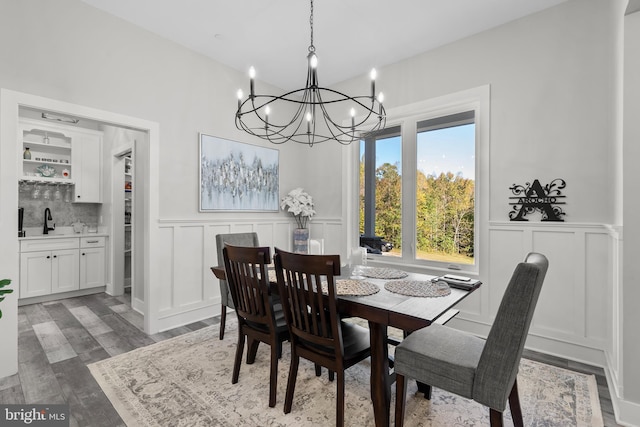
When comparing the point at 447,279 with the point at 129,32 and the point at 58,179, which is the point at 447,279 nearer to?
the point at 129,32

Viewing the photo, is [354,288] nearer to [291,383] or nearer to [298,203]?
[291,383]

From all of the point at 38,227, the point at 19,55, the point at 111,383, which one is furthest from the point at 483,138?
the point at 38,227

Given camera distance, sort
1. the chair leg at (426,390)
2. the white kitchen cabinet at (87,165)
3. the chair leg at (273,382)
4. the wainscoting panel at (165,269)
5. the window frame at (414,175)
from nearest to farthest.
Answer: the chair leg at (273,382) < the chair leg at (426,390) < the window frame at (414,175) < the wainscoting panel at (165,269) < the white kitchen cabinet at (87,165)

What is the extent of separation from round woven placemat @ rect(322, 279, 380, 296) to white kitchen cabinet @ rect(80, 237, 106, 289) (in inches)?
169

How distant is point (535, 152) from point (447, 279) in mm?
1564

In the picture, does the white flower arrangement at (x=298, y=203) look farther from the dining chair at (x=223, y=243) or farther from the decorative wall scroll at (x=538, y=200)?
the decorative wall scroll at (x=538, y=200)

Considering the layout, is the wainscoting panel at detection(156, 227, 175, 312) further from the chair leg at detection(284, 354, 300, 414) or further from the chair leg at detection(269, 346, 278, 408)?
the chair leg at detection(284, 354, 300, 414)

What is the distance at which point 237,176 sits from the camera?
154 inches

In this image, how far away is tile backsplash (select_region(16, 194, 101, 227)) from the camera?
446 cm

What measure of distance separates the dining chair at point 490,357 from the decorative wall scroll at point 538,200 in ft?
4.62

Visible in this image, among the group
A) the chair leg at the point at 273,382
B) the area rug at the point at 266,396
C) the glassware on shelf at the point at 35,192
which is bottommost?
the area rug at the point at 266,396

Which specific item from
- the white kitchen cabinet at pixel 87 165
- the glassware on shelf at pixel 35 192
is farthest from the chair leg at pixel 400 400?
the glassware on shelf at pixel 35 192

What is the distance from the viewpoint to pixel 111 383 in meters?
2.17

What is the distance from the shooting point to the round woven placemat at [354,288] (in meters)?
1.81
